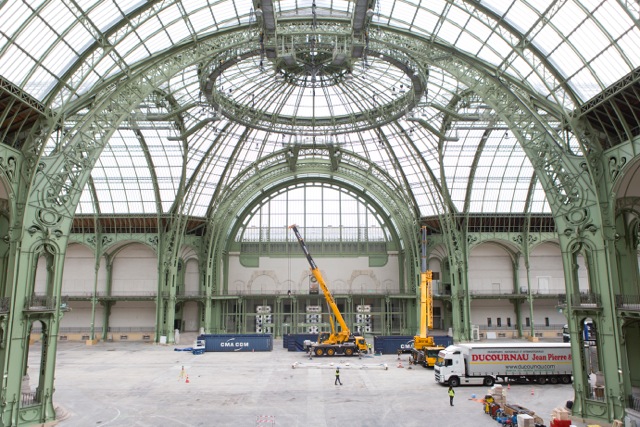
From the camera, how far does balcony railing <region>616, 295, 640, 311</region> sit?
83.9ft

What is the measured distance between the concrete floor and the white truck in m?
1.06

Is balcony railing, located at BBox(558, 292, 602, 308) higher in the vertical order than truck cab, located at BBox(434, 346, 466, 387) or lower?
higher

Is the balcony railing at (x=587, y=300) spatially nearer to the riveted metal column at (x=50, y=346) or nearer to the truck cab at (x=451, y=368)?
the truck cab at (x=451, y=368)

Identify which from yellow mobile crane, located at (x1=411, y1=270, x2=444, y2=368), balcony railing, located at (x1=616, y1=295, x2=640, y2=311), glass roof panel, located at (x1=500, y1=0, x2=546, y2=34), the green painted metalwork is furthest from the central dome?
balcony railing, located at (x1=616, y1=295, x2=640, y2=311)

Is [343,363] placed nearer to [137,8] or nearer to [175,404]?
[175,404]

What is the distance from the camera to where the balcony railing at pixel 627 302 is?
25587mm

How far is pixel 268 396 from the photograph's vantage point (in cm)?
3284

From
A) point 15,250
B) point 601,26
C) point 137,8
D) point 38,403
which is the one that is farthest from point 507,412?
point 137,8

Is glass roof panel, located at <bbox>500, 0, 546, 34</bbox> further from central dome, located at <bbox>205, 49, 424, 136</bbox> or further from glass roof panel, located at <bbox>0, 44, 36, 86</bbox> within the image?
glass roof panel, located at <bbox>0, 44, 36, 86</bbox>

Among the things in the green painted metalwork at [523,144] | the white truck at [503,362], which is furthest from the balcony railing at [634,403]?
the white truck at [503,362]

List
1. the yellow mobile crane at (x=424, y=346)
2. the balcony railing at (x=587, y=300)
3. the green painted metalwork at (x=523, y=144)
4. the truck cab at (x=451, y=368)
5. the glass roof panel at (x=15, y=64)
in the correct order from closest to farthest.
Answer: the glass roof panel at (x=15, y=64) < the green painted metalwork at (x=523, y=144) < the balcony railing at (x=587, y=300) < the truck cab at (x=451, y=368) < the yellow mobile crane at (x=424, y=346)

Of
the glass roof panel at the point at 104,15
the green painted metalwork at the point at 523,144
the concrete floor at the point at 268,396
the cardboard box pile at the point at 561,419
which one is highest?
the glass roof panel at the point at 104,15

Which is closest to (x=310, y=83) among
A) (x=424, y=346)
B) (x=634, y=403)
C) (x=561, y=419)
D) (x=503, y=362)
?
(x=424, y=346)

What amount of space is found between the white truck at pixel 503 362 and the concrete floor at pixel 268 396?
1055 mm
